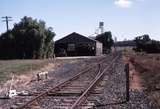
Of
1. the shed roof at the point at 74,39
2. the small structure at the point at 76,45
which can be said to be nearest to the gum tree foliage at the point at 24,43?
the small structure at the point at 76,45

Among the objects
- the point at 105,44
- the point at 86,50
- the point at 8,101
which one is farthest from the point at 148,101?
the point at 105,44

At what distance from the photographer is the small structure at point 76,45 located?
313 feet

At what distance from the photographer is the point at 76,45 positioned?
321ft

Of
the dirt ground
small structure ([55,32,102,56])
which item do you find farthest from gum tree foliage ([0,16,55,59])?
the dirt ground

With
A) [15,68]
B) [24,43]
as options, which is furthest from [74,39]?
[15,68]

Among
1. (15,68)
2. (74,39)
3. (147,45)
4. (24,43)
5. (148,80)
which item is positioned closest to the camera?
(148,80)

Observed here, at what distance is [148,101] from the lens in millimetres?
13547

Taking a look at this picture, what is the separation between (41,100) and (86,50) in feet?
269

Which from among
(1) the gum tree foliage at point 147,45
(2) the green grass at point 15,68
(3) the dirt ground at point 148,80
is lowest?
(3) the dirt ground at point 148,80

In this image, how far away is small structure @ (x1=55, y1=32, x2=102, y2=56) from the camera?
9525 centimetres

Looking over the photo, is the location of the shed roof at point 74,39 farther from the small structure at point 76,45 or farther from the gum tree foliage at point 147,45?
the gum tree foliage at point 147,45

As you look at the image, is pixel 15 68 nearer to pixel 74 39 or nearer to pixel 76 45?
pixel 76 45

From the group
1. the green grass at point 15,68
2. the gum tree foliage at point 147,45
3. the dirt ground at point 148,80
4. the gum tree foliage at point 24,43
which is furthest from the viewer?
the gum tree foliage at point 147,45

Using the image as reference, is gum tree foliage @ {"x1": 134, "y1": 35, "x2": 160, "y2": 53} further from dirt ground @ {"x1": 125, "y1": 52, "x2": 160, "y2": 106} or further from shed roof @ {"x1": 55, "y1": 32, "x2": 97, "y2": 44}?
dirt ground @ {"x1": 125, "y1": 52, "x2": 160, "y2": 106}
